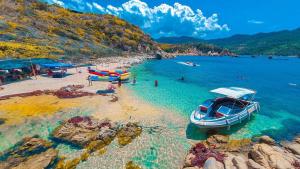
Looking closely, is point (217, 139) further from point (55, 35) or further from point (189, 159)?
point (55, 35)

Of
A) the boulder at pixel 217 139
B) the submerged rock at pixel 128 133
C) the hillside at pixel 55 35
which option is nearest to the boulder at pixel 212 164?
the boulder at pixel 217 139

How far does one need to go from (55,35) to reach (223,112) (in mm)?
88457

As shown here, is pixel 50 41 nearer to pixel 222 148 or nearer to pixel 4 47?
pixel 4 47

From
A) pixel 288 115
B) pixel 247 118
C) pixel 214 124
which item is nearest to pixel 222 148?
pixel 214 124

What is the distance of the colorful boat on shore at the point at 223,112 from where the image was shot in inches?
730

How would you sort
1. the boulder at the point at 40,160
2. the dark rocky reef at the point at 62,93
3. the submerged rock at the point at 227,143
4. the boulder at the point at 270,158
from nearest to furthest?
the boulder at the point at 270,158
the boulder at the point at 40,160
the submerged rock at the point at 227,143
the dark rocky reef at the point at 62,93

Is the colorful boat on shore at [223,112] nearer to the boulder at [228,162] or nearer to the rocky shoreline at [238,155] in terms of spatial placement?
the rocky shoreline at [238,155]

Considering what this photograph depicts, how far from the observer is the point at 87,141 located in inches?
618

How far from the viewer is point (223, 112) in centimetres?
1986

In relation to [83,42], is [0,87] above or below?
below

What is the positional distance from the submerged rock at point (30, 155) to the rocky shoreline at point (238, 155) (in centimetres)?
1052

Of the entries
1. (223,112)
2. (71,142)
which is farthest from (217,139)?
(71,142)

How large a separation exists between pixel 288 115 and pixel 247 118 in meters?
8.05

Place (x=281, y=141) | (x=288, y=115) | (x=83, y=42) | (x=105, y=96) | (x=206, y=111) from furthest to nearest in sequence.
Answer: (x=83, y=42), (x=105, y=96), (x=288, y=115), (x=206, y=111), (x=281, y=141)
